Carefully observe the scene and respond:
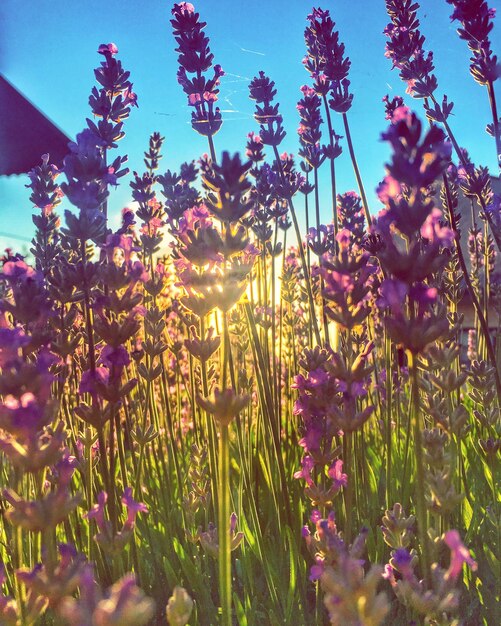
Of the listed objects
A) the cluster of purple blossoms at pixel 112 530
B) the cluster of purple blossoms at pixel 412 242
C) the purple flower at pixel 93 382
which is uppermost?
the cluster of purple blossoms at pixel 412 242

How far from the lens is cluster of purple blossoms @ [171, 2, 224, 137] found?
2.34 m

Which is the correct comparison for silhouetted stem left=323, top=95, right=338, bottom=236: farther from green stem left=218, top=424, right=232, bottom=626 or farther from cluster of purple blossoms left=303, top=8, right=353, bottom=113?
green stem left=218, top=424, right=232, bottom=626

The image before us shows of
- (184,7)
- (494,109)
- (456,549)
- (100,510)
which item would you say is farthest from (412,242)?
(184,7)

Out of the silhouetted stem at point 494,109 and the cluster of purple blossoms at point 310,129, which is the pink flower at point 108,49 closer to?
the cluster of purple blossoms at point 310,129

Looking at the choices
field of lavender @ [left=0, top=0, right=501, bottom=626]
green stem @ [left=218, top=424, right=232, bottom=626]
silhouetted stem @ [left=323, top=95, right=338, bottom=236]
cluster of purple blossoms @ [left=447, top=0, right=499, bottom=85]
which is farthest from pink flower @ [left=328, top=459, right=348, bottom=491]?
cluster of purple blossoms @ [left=447, top=0, right=499, bottom=85]

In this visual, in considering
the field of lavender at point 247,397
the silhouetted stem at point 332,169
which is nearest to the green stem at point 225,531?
the field of lavender at point 247,397

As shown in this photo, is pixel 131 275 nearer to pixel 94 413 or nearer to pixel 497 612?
pixel 94 413

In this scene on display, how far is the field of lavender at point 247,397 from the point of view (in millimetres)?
867

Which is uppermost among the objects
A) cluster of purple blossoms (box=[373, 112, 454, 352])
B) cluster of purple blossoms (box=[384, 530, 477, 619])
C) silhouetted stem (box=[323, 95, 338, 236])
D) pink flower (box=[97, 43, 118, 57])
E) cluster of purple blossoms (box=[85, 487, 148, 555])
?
pink flower (box=[97, 43, 118, 57])

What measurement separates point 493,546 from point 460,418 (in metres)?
0.87

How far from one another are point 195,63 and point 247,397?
1784mm

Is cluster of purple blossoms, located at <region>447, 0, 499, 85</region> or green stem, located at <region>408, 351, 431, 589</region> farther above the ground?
cluster of purple blossoms, located at <region>447, 0, 499, 85</region>

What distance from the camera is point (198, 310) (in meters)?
1.43

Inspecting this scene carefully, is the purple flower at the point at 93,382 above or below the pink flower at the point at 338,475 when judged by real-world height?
above
